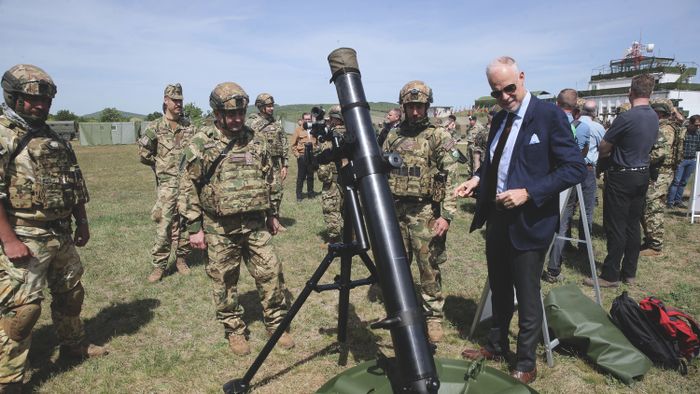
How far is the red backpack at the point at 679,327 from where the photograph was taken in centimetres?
382

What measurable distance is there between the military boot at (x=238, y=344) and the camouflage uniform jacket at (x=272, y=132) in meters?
5.05

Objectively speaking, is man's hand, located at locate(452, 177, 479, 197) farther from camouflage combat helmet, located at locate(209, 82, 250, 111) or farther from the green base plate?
camouflage combat helmet, located at locate(209, 82, 250, 111)

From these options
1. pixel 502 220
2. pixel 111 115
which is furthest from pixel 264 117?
pixel 111 115

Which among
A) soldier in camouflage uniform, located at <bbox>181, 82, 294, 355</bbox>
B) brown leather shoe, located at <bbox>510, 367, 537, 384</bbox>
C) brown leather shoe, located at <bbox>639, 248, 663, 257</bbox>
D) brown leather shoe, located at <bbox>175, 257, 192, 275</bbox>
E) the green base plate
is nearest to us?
the green base plate

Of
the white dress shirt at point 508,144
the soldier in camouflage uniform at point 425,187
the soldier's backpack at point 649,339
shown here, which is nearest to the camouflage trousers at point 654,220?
the soldier's backpack at point 649,339

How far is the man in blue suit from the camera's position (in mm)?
3119

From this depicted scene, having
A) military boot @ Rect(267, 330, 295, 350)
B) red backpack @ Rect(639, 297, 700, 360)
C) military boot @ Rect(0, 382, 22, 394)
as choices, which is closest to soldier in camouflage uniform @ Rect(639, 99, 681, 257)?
red backpack @ Rect(639, 297, 700, 360)

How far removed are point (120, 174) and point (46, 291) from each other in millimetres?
14590

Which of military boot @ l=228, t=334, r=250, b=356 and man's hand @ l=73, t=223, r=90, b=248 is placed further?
military boot @ l=228, t=334, r=250, b=356

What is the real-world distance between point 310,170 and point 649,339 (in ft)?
11.6

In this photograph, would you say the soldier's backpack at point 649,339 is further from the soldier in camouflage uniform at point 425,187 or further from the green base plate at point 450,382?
the green base plate at point 450,382

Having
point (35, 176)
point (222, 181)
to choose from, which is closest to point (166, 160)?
point (222, 181)

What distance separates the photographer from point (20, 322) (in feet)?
10.8

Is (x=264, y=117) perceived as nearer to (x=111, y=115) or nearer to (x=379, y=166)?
(x=379, y=166)
